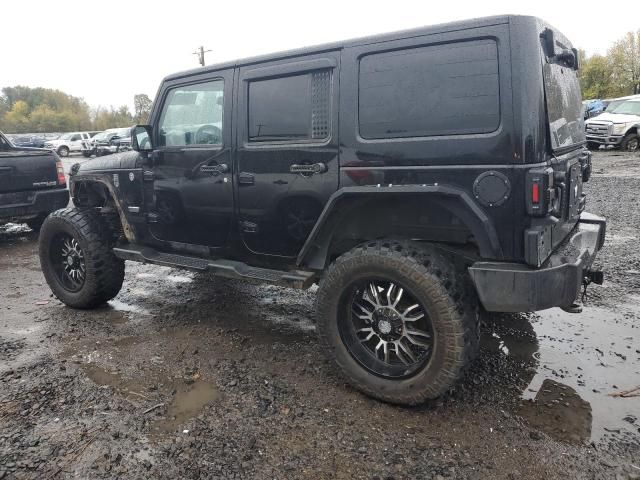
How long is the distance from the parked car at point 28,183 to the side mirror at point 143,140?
165 inches

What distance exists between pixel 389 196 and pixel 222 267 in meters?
1.50

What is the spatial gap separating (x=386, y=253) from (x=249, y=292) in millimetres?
2577

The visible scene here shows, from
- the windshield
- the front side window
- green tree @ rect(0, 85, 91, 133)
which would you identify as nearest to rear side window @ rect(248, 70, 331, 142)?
the front side window

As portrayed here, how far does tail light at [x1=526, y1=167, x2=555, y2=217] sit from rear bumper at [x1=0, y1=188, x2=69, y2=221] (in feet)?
23.6

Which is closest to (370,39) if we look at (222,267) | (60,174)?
(222,267)

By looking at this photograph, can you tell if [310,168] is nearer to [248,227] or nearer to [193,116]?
[248,227]

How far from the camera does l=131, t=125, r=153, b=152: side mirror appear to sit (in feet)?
13.3

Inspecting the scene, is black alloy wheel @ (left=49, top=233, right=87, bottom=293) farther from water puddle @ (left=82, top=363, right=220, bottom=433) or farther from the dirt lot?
water puddle @ (left=82, top=363, right=220, bottom=433)

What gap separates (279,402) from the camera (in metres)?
2.99

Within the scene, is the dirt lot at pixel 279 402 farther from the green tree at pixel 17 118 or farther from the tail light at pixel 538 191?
the green tree at pixel 17 118

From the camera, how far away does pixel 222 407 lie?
9.68 ft

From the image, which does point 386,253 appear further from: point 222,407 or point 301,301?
point 301,301

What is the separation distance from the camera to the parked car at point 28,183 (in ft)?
23.2

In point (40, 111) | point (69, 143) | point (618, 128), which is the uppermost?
point (40, 111)
